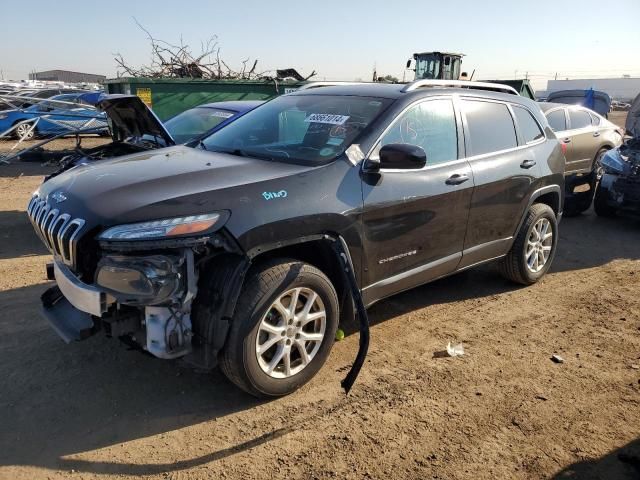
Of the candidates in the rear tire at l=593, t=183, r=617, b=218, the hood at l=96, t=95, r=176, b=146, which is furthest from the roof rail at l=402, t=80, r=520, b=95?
the rear tire at l=593, t=183, r=617, b=218

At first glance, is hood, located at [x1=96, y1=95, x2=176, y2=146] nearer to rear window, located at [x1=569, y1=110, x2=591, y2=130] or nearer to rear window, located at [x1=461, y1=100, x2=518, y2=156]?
rear window, located at [x1=461, y1=100, x2=518, y2=156]

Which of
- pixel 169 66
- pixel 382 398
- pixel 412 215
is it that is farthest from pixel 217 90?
pixel 382 398

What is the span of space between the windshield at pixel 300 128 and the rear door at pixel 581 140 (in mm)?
6983

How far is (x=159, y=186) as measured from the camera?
3.01 metres

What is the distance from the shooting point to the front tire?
2.98 meters

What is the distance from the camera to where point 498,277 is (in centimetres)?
566

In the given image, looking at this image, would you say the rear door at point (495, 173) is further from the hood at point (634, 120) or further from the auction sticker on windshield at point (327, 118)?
the hood at point (634, 120)

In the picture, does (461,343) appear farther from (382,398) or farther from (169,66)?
(169,66)

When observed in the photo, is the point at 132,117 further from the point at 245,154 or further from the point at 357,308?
the point at 357,308

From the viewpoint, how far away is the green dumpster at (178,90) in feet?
37.2

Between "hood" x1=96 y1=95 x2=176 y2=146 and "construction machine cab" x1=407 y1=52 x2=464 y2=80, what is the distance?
12.3 metres

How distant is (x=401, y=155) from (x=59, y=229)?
208cm

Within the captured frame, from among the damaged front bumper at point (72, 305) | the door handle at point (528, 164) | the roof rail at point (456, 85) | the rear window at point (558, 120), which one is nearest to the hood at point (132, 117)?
the damaged front bumper at point (72, 305)

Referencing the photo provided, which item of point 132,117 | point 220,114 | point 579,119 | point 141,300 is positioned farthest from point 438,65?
point 141,300
